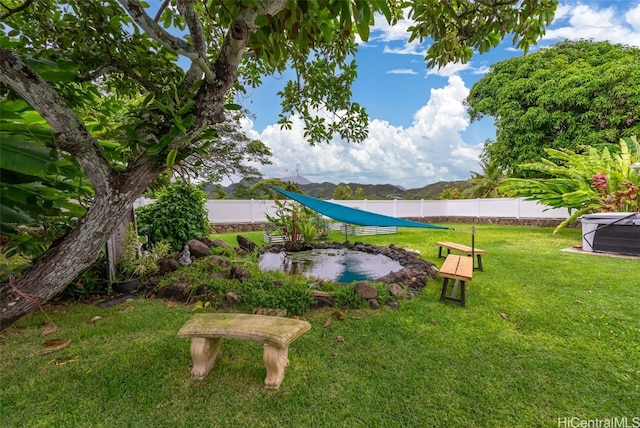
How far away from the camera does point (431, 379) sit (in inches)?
70.4

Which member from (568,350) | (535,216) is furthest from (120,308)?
(535,216)

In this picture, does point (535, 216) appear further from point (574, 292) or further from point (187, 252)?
point (187, 252)

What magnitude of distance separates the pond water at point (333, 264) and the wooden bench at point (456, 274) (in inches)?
38.1

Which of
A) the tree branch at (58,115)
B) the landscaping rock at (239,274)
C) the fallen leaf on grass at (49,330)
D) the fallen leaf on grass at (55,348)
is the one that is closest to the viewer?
the tree branch at (58,115)

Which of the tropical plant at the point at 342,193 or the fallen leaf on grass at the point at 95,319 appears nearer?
the fallen leaf on grass at the point at 95,319

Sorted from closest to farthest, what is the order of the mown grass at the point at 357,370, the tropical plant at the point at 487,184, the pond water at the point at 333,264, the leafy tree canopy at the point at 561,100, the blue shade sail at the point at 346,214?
the mown grass at the point at 357,370 → the pond water at the point at 333,264 → the blue shade sail at the point at 346,214 → the leafy tree canopy at the point at 561,100 → the tropical plant at the point at 487,184

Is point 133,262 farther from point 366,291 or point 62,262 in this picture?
point 366,291

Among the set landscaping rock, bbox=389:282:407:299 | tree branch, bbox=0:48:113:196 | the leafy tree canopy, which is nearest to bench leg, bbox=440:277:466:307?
landscaping rock, bbox=389:282:407:299

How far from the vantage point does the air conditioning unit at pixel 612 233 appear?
523cm

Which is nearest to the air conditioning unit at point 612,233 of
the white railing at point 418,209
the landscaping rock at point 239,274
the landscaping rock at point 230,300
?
the white railing at point 418,209

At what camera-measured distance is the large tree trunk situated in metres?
1.25

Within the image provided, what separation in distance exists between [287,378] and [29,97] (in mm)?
1828

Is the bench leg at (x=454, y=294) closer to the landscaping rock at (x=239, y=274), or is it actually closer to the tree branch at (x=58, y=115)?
the landscaping rock at (x=239, y=274)

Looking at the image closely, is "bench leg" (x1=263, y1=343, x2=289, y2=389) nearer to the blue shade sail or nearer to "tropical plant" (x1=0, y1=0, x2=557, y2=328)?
"tropical plant" (x1=0, y1=0, x2=557, y2=328)
